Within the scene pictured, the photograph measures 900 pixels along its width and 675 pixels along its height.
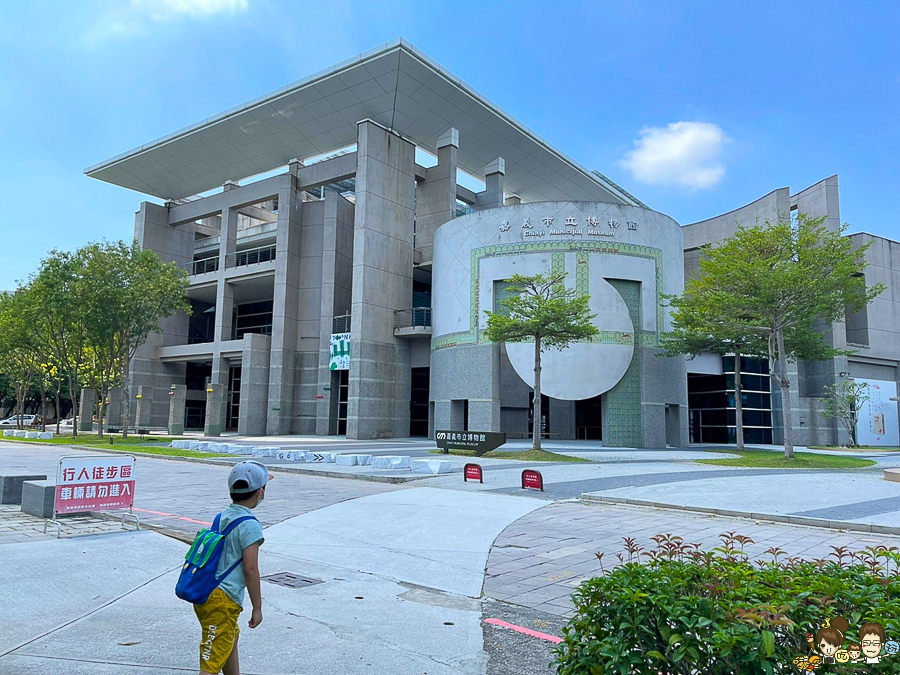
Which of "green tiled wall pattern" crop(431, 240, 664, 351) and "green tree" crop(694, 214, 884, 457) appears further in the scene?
"green tiled wall pattern" crop(431, 240, 664, 351)

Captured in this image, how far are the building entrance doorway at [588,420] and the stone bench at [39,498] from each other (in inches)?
1686

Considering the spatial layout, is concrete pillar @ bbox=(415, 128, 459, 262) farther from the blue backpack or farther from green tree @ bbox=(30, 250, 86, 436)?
the blue backpack

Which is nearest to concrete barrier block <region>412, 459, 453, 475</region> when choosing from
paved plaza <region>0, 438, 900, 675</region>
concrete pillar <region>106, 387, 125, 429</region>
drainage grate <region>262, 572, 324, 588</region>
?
paved plaza <region>0, 438, 900, 675</region>

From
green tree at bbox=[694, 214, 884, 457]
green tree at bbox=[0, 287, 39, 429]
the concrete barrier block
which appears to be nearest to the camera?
the concrete barrier block

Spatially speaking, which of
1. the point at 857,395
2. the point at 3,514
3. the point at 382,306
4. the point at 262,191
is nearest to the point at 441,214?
the point at 382,306

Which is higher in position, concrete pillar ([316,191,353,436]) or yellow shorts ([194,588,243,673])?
concrete pillar ([316,191,353,436])

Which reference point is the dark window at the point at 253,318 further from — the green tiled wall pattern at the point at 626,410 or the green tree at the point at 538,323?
the green tree at the point at 538,323

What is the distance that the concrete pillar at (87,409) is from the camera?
54.6 meters

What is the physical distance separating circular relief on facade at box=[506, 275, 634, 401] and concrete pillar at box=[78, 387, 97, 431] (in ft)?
124

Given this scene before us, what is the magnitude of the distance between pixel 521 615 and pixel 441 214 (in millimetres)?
44705

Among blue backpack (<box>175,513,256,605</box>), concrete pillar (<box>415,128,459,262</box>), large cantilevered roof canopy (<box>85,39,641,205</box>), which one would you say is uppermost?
large cantilevered roof canopy (<box>85,39,641,205</box>)

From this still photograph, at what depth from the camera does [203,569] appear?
3824mm

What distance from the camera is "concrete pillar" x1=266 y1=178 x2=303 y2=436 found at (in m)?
48.4

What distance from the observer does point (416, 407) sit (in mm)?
52781
